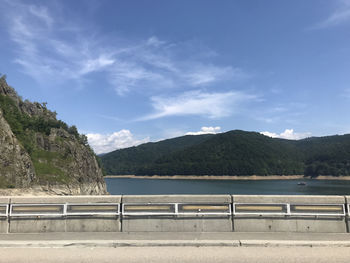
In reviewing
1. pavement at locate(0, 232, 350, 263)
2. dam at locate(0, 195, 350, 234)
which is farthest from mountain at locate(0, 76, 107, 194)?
pavement at locate(0, 232, 350, 263)

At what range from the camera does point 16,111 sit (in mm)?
86000

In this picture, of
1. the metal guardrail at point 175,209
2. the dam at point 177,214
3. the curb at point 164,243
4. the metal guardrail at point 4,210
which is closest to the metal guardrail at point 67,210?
the dam at point 177,214

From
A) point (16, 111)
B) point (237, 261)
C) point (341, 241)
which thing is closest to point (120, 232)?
point (237, 261)

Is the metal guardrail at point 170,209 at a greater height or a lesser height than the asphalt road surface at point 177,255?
greater

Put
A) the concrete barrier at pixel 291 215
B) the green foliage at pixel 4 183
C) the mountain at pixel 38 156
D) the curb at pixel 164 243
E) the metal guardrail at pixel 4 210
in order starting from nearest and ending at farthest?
the curb at pixel 164 243, the concrete barrier at pixel 291 215, the metal guardrail at pixel 4 210, the green foliage at pixel 4 183, the mountain at pixel 38 156

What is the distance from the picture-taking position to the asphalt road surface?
749 cm

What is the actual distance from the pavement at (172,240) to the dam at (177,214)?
0.41m

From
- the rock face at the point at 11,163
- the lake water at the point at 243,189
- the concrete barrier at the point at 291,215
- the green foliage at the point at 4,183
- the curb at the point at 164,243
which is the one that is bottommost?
the lake water at the point at 243,189

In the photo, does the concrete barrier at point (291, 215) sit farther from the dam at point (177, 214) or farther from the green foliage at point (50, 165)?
the green foliage at point (50, 165)

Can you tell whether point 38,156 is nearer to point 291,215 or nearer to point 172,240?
point 172,240

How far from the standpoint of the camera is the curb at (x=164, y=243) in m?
8.61

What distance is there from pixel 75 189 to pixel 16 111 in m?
30.7

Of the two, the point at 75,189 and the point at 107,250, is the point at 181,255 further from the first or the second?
the point at 75,189

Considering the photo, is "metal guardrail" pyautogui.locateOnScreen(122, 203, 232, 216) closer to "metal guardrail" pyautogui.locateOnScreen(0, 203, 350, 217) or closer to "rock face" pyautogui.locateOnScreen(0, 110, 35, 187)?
"metal guardrail" pyautogui.locateOnScreen(0, 203, 350, 217)
